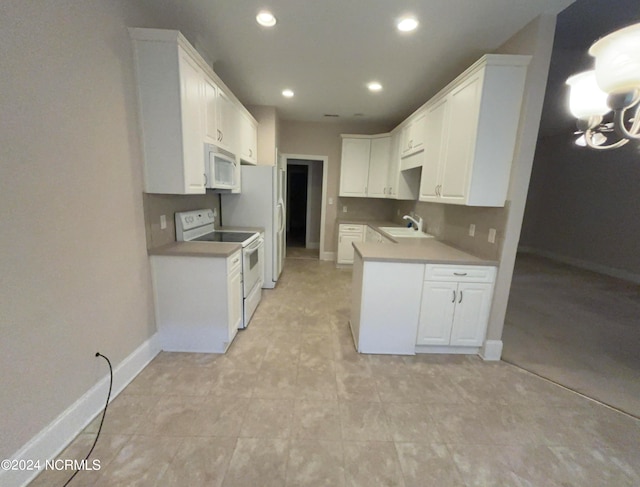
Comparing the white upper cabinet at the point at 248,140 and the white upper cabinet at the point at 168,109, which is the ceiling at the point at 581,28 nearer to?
the white upper cabinet at the point at 168,109

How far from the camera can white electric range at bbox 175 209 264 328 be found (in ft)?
8.52

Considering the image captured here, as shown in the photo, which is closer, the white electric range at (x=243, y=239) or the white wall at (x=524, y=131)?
the white wall at (x=524, y=131)

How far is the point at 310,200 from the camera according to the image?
6547mm

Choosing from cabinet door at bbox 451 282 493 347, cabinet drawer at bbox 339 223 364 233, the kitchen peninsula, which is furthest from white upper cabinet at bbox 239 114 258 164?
cabinet door at bbox 451 282 493 347

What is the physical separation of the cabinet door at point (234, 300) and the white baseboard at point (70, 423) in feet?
2.36

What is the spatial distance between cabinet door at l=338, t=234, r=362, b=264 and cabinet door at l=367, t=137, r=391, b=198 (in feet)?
Result: 2.93

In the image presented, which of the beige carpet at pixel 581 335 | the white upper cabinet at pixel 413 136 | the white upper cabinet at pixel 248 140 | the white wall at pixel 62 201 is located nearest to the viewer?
the white wall at pixel 62 201

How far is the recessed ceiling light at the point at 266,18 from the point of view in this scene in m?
2.04

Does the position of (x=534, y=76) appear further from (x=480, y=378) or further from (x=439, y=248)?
(x=480, y=378)

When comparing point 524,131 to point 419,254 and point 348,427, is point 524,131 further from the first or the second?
point 348,427

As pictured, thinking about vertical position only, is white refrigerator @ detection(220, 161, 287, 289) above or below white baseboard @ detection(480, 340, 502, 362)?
above

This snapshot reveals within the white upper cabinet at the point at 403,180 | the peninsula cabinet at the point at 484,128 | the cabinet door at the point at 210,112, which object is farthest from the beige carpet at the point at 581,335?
the cabinet door at the point at 210,112

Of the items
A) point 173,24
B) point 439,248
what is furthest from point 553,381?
point 173,24

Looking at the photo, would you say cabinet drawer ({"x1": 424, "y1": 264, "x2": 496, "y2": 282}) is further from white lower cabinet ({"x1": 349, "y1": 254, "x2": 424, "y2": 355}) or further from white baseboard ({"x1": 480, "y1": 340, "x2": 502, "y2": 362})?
white baseboard ({"x1": 480, "y1": 340, "x2": 502, "y2": 362})
